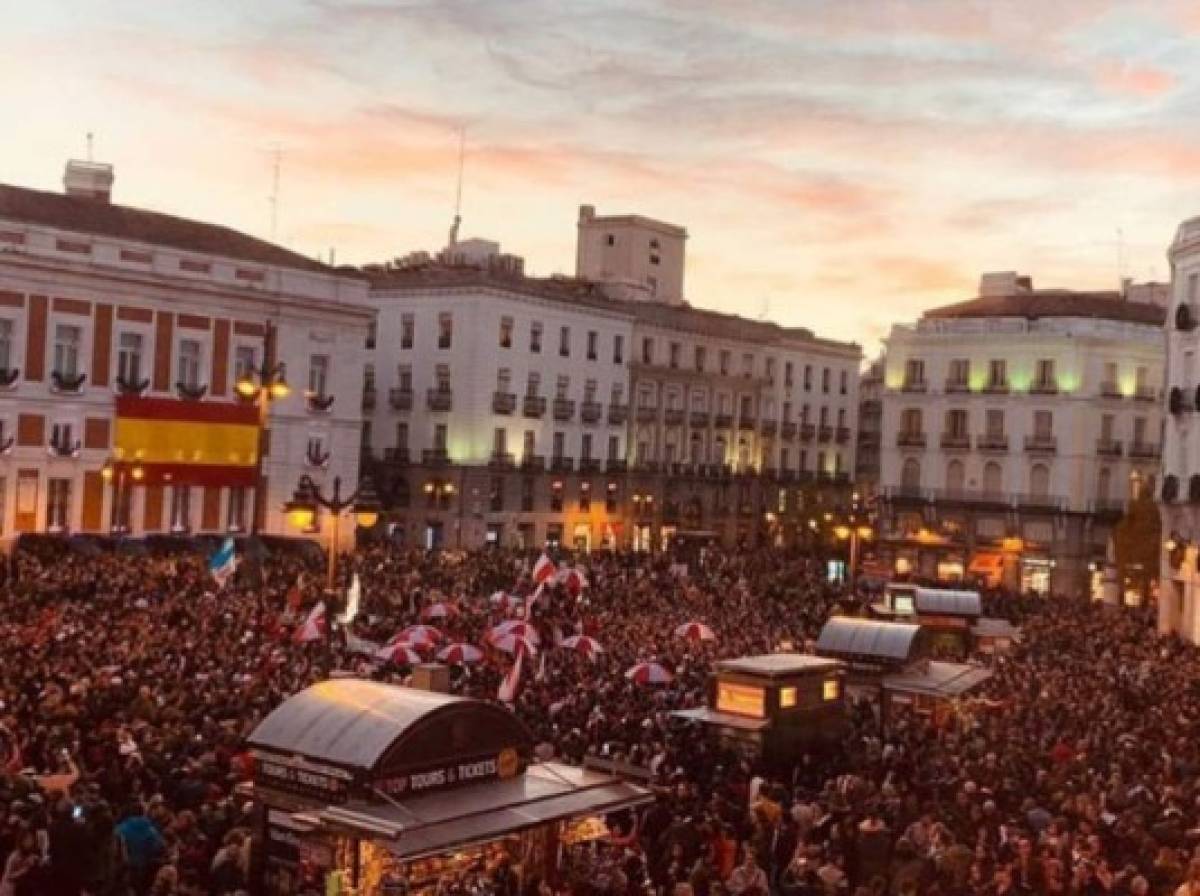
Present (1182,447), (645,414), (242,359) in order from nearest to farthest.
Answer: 1. (1182,447)
2. (242,359)
3. (645,414)

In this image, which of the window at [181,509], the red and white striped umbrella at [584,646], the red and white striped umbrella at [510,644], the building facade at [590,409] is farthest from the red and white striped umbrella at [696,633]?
the building facade at [590,409]

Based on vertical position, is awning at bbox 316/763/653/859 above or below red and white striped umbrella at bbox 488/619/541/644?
below

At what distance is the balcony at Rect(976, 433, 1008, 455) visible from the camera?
2815 inches

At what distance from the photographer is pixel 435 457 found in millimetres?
68250

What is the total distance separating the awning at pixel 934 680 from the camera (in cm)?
2630

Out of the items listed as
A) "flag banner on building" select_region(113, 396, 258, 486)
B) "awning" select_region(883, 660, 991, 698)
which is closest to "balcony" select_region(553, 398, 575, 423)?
"flag banner on building" select_region(113, 396, 258, 486)

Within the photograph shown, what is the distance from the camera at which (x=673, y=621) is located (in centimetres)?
3647

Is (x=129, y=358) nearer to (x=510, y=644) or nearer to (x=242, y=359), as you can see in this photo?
(x=242, y=359)

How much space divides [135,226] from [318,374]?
27.8 ft

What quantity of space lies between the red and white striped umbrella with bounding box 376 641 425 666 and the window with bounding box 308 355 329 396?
103ft

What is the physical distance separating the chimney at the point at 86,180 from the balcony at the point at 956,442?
3911 centimetres

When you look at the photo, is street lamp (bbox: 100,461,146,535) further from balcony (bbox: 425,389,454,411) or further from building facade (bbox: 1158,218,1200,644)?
building facade (bbox: 1158,218,1200,644)

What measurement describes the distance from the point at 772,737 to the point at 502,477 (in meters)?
47.5

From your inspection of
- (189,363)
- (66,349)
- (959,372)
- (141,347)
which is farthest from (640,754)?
(959,372)
